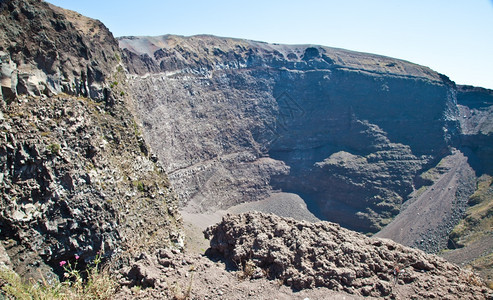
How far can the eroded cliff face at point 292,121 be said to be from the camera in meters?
45.7

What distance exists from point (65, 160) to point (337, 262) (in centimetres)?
1413

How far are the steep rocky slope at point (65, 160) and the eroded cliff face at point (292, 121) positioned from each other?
17.9 meters

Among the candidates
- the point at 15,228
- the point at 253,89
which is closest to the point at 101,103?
the point at 15,228

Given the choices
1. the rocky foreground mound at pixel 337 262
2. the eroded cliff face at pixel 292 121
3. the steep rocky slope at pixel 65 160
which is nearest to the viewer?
the rocky foreground mound at pixel 337 262

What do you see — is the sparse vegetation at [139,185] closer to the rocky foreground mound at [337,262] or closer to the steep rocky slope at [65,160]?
the steep rocky slope at [65,160]

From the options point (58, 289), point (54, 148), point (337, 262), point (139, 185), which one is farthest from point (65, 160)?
point (337, 262)

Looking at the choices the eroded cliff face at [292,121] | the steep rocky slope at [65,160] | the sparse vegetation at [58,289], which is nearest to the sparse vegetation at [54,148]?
the steep rocky slope at [65,160]

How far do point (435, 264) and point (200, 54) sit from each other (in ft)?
170

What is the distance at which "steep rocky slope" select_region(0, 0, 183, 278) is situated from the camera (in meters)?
14.1

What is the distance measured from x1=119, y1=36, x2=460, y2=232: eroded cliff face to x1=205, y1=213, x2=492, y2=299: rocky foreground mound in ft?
105

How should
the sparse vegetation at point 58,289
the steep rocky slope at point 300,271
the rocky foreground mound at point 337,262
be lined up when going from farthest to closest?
the rocky foreground mound at point 337,262 → the steep rocky slope at point 300,271 → the sparse vegetation at point 58,289

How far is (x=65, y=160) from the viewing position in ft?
53.9

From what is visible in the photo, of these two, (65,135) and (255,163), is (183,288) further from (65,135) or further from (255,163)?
(255,163)

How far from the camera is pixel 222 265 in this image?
28.2ft
